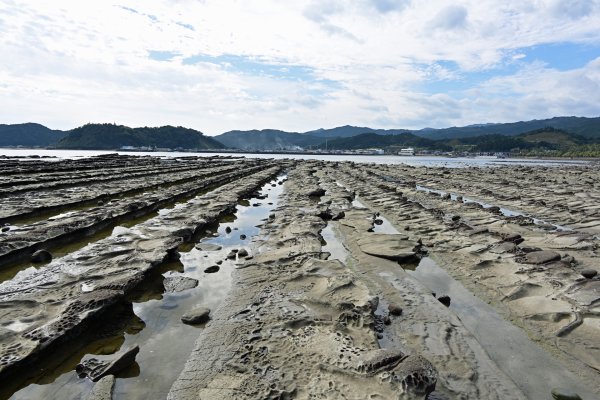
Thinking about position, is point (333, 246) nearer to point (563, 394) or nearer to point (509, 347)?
point (509, 347)

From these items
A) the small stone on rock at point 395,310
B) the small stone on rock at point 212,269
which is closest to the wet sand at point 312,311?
the small stone on rock at point 395,310

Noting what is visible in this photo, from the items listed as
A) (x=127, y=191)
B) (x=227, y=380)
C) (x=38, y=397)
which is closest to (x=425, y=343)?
(x=227, y=380)

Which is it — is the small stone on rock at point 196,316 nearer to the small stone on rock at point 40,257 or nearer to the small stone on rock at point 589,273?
the small stone on rock at point 40,257

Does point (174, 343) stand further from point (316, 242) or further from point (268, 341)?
point (316, 242)

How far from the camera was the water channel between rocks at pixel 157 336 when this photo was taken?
4594 millimetres

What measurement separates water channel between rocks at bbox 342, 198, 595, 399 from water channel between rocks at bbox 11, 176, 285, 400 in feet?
14.9

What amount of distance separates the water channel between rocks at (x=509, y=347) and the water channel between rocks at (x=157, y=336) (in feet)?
14.9

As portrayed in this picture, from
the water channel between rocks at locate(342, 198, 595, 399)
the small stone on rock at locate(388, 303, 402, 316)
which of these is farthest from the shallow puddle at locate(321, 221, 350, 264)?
the small stone on rock at locate(388, 303, 402, 316)

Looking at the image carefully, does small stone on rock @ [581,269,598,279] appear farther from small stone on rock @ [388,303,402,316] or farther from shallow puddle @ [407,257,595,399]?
small stone on rock @ [388,303,402,316]

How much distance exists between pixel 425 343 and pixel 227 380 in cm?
323

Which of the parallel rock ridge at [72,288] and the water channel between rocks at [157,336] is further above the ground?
the parallel rock ridge at [72,288]

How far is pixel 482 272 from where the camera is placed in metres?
9.33

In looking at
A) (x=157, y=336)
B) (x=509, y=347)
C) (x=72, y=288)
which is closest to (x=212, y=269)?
(x=72, y=288)

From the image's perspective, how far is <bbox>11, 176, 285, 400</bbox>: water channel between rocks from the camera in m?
4.59
